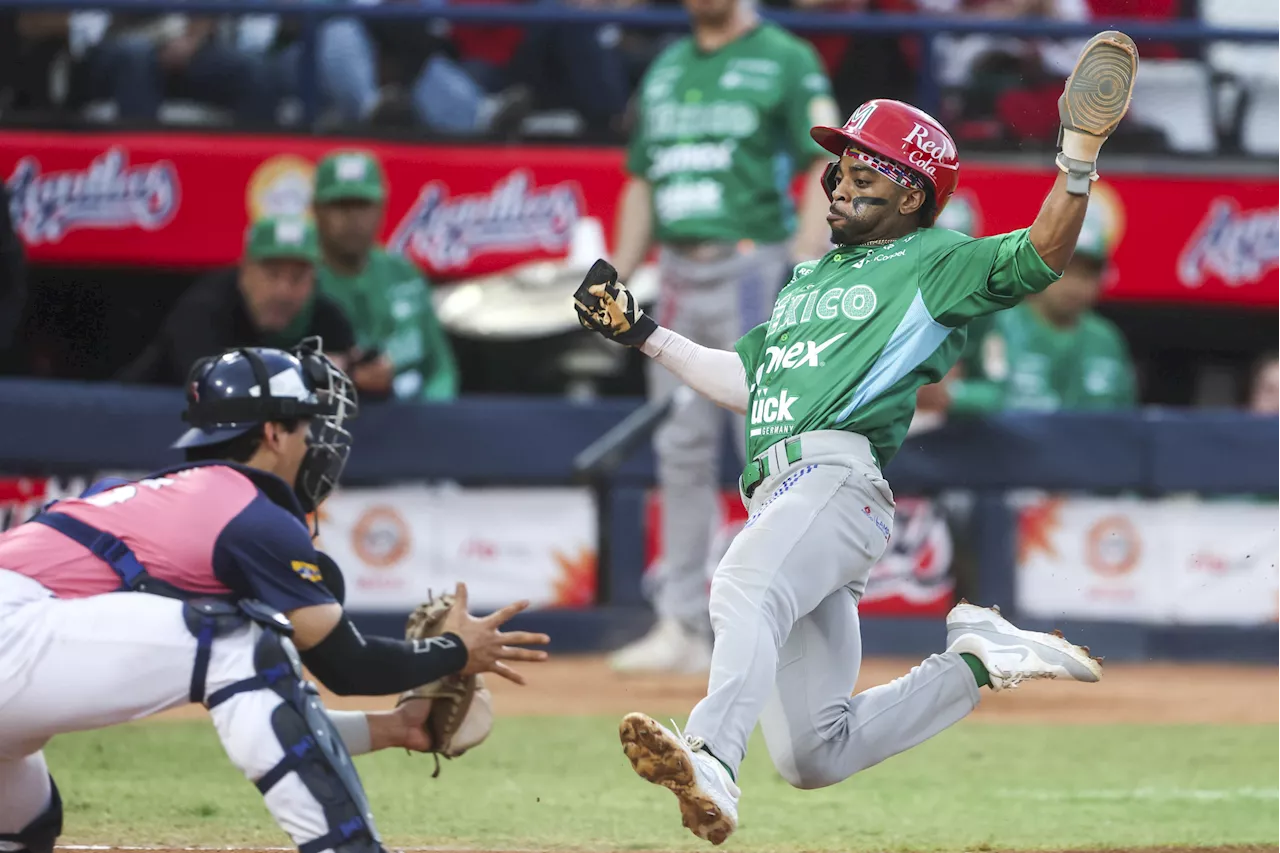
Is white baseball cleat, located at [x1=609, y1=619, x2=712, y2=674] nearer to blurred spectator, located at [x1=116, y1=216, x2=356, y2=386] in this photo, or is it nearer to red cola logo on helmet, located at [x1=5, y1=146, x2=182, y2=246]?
blurred spectator, located at [x1=116, y1=216, x2=356, y2=386]

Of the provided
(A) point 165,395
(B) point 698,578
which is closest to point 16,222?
(A) point 165,395

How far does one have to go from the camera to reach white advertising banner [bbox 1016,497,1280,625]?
9.57 meters

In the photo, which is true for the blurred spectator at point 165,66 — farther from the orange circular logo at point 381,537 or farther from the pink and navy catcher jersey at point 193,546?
the pink and navy catcher jersey at point 193,546

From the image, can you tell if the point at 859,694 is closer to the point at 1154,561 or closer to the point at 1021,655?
the point at 1021,655

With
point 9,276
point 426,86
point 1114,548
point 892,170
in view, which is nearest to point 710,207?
point 1114,548

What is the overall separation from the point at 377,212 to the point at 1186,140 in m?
4.99

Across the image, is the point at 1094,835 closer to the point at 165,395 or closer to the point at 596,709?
the point at 596,709

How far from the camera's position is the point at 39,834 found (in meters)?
4.38

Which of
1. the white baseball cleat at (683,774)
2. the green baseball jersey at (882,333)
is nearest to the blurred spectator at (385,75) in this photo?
the green baseball jersey at (882,333)

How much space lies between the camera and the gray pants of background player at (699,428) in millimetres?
8461

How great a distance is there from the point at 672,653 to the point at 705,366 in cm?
333

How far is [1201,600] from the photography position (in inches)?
378

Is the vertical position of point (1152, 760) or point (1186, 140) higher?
point (1186, 140)

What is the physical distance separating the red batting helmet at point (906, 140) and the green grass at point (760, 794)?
5.96 feet
